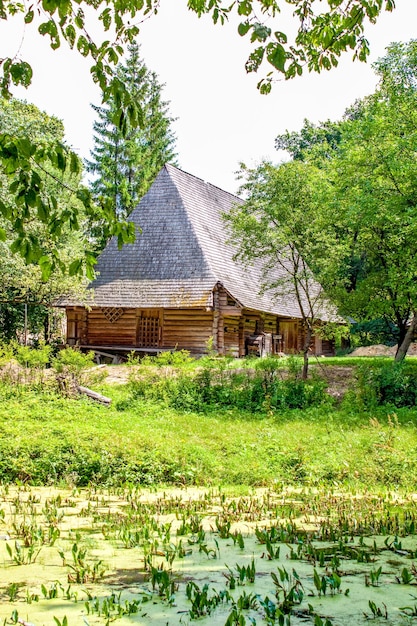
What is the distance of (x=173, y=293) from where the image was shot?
83.1ft

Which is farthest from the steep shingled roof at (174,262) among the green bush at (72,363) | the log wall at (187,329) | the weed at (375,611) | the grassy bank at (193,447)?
the weed at (375,611)

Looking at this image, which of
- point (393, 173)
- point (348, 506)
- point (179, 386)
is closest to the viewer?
point (348, 506)

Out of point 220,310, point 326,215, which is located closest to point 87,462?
point 326,215

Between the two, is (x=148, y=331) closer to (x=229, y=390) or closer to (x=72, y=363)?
(x=72, y=363)

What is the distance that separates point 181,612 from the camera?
3990 millimetres

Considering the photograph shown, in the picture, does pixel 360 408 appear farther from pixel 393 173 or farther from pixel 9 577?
pixel 9 577

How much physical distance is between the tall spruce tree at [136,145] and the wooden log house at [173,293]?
12.1 m

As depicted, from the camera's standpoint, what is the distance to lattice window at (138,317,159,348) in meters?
26.3

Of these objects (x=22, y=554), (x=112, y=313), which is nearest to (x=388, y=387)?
(x=22, y=554)

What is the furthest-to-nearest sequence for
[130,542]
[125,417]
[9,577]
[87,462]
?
[125,417] → [87,462] → [130,542] → [9,577]

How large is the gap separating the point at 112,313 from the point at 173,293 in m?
3.09

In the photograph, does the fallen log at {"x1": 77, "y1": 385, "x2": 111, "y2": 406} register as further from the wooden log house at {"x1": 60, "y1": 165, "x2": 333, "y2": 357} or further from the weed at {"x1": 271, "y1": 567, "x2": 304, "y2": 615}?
the weed at {"x1": 271, "y1": 567, "x2": 304, "y2": 615}

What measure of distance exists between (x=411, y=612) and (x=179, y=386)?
12.4 meters

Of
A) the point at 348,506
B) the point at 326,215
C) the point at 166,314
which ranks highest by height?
the point at 326,215
